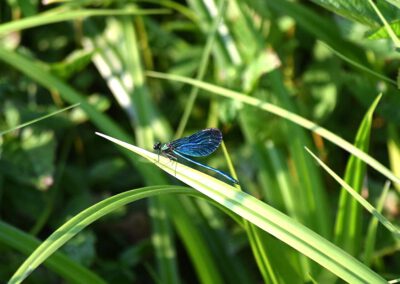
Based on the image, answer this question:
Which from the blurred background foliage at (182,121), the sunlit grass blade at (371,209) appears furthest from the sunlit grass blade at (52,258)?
the sunlit grass blade at (371,209)

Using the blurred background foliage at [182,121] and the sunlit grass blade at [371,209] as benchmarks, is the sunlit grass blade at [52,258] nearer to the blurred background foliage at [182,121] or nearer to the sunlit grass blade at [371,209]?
the blurred background foliage at [182,121]

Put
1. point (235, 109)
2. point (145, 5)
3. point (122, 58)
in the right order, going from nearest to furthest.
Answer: point (235, 109)
point (122, 58)
point (145, 5)

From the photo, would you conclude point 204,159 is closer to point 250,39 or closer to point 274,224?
point 250,39

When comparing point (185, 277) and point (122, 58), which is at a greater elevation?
point (122, 58)

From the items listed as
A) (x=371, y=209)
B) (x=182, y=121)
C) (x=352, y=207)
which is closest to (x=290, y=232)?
(x=371, y=209)

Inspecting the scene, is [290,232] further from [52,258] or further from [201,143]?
[52,258]

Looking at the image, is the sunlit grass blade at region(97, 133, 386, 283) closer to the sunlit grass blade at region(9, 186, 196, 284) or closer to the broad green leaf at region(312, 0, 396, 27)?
the sunlit grass blade at region(9, 186, 196, 284)

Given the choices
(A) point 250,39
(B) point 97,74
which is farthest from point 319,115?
(B) point 97,74
